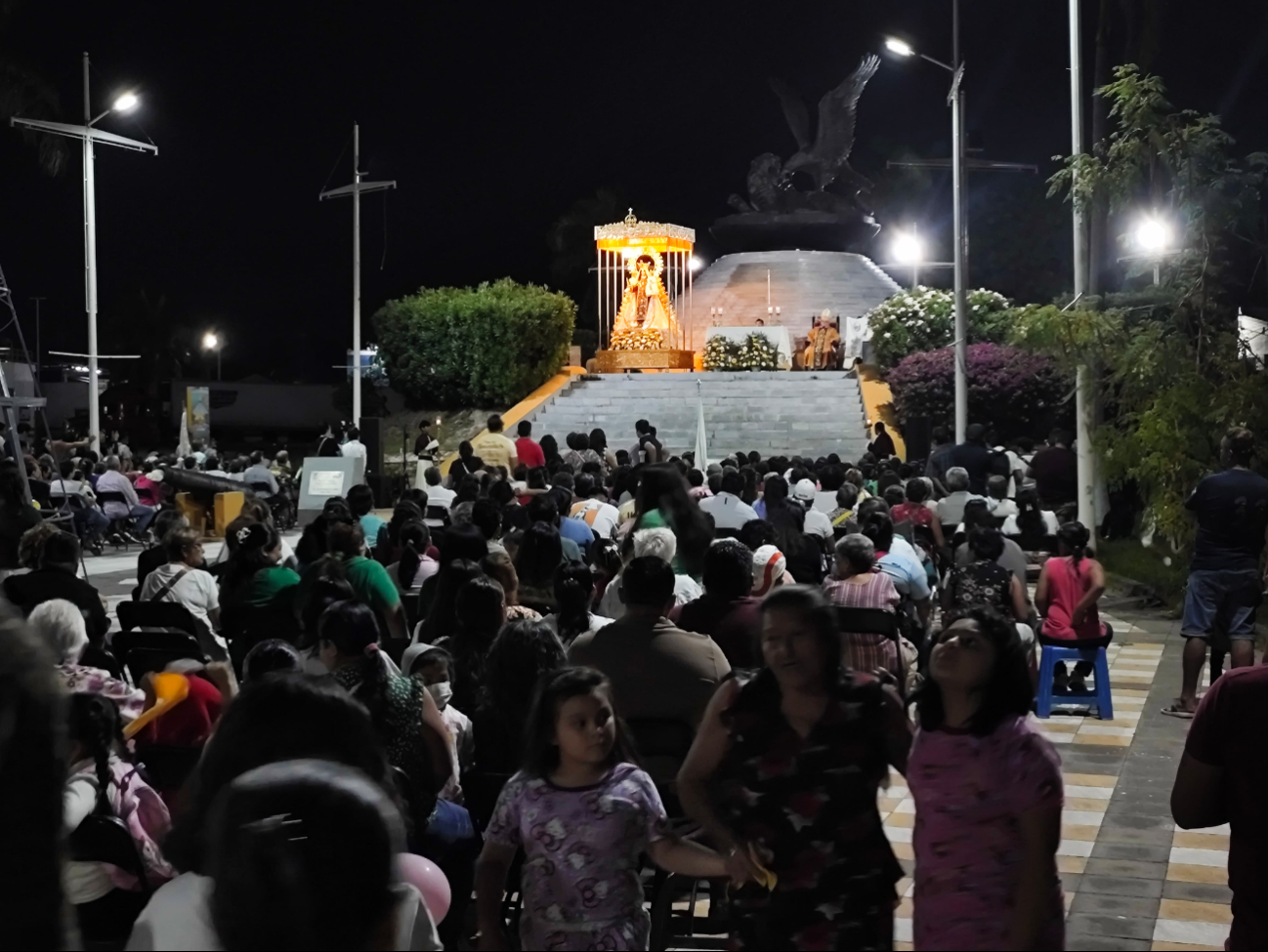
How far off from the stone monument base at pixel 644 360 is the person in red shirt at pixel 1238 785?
34.9m

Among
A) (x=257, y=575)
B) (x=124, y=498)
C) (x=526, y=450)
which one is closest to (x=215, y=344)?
(x=124, y=498)

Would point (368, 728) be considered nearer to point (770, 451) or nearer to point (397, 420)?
point (770, 451)

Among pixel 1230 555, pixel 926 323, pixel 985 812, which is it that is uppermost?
pixel 926 323

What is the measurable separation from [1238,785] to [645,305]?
119ft

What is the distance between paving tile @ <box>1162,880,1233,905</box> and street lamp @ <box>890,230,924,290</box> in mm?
35095

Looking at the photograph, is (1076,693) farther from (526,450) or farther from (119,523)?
(119,523)

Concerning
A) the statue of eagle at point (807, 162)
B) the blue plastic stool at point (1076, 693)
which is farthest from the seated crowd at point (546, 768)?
the statue of eagle at point (807, 162)

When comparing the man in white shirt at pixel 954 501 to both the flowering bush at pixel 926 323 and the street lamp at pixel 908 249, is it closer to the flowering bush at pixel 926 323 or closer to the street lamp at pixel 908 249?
the flowering bush at pixel 926 323

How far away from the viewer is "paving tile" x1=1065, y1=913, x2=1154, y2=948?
19.4 ft

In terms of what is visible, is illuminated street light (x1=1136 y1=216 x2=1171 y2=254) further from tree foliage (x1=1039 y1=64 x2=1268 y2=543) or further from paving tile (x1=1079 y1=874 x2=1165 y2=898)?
paving tile (x1=1079 y1=874 x2=1165 y2=898)

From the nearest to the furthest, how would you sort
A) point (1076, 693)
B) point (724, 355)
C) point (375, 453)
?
point (1076, 693)
point (375, 453)
point (724, 355)

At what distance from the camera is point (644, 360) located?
127ft

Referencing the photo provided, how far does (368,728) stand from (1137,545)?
18585 mm

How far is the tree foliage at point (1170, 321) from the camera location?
14.1 meters
